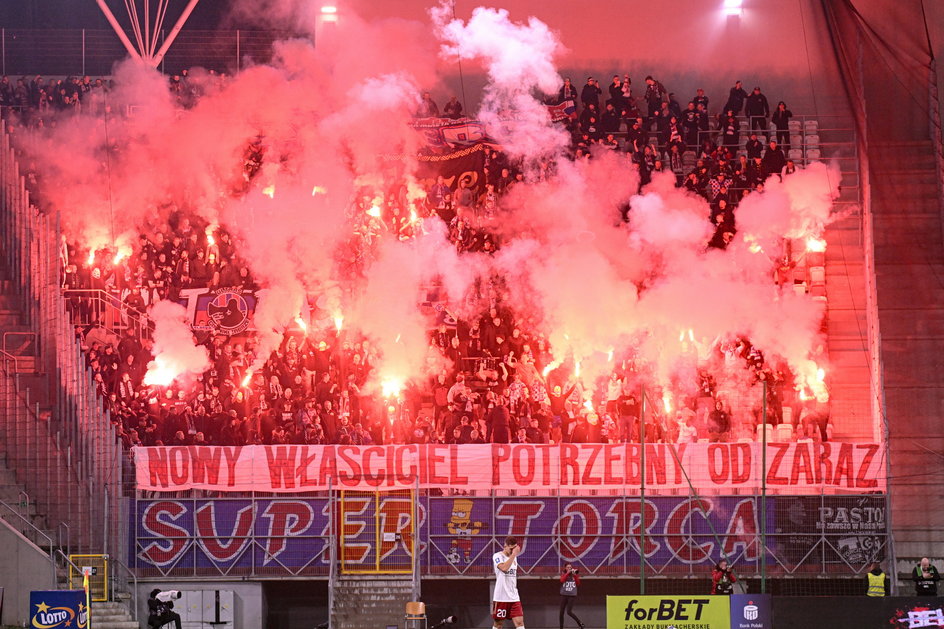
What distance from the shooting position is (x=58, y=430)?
24.4 meters

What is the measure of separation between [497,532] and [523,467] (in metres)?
1.21

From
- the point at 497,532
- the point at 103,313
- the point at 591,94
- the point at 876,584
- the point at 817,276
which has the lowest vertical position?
the point at 876,584

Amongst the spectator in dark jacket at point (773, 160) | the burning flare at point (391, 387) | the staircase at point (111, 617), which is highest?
the spectator in dark jacket at point (773, 160)

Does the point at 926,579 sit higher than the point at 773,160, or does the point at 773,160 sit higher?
the point at 773,160

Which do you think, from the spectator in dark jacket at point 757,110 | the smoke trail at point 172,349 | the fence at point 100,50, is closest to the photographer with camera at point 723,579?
the smoke trail at point 172,349

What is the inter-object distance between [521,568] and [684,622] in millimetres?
4175

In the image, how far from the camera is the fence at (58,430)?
23234mm

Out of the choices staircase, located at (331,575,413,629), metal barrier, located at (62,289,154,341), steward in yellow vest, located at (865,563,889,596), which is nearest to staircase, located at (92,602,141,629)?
staircase, located at (331,575,413,629)

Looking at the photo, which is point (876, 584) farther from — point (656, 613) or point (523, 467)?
point (523, 467)

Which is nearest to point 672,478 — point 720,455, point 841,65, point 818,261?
point 720,455

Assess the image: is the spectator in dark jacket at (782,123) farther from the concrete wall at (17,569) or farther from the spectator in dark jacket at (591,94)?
the concrete wall at (17,569)

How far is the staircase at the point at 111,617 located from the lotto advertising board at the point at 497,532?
101cm

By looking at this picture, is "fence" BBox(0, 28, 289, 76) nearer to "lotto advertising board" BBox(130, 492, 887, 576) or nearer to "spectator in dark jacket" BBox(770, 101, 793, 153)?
"spectator in dark jacket" BBox(770, 101, 793, 153)

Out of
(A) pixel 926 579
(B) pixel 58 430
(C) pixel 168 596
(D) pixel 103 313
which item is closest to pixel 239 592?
(C) pixel 168 596
